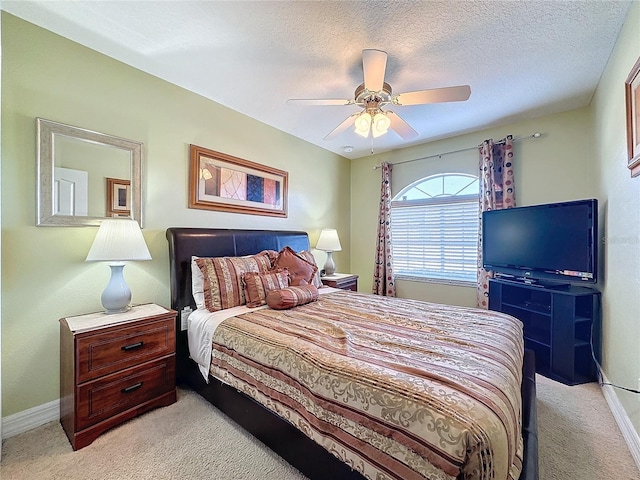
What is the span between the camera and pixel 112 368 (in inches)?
70.0

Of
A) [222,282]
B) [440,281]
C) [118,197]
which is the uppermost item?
[118,197]

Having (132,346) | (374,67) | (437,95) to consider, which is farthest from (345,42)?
(132,346)

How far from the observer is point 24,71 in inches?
71.4

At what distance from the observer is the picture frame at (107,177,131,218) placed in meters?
2.17

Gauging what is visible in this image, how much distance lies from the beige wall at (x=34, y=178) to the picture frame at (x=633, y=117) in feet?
10.6

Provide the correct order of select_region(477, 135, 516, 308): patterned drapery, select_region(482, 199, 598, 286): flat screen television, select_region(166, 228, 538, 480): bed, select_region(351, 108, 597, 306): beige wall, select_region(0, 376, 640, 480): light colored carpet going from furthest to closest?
select_region(477, 135, 516, 308): patterned drapery
select_region(351, 108, 597, 306): beige wall
select_region(482, 199, 598, 286): flat screen television
select_region(0, 376, 640, 480): light colored carpet
select_region(166, 228, 538, 480): bed

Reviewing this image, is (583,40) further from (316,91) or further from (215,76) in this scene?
(215,76)

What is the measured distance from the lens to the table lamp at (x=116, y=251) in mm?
1835

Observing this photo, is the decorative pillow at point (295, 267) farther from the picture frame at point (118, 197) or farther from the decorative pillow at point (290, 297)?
the picture frame at point (118, 197)

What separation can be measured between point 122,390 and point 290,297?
130 centimetres

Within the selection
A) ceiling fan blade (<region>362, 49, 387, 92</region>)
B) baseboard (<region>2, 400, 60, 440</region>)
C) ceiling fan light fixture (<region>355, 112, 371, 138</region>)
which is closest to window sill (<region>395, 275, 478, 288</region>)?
ceiling fan light fixture (<region>355, 112, 371, 138</region>)

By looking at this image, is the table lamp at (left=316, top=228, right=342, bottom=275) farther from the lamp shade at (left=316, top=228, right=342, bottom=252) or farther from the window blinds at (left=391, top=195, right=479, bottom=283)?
the window blinds at (left=391, top=195, right=479, bottom=283)

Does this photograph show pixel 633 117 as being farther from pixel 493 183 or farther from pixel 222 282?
pixel 222 282

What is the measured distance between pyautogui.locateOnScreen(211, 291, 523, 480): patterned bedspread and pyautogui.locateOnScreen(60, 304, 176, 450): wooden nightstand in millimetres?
459
